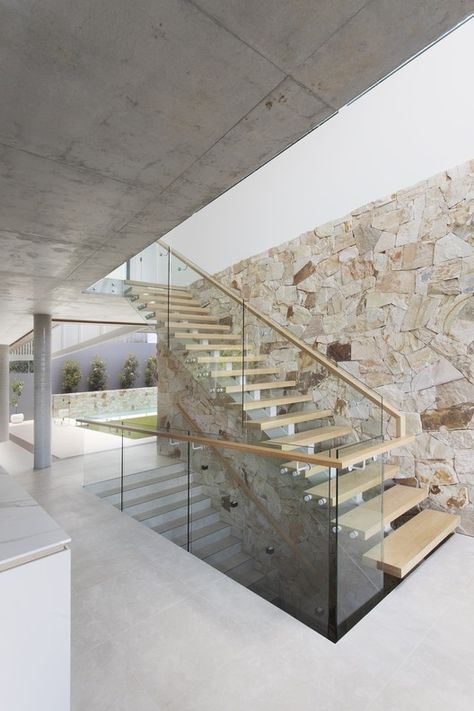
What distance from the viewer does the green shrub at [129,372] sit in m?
15.7

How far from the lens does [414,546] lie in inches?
116

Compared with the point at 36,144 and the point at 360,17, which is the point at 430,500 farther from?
the point at 36,144

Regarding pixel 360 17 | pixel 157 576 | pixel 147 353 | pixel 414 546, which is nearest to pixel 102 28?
pixel 360 17

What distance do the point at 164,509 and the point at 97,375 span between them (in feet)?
38.1

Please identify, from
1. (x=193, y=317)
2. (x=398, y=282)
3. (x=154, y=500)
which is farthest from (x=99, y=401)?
(x=398, y=282)

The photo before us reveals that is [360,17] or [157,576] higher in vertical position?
[360,17]

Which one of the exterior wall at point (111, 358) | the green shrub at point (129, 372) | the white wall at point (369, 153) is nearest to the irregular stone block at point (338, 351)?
the white wall at point (369, 153)

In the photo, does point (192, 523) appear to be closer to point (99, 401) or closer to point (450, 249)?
point (450, 249)

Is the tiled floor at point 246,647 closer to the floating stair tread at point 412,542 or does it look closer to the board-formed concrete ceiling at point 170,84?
the floating stair tread at point 412,542

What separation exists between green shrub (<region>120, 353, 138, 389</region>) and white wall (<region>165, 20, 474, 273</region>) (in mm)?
10413

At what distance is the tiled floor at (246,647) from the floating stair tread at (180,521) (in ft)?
2.67

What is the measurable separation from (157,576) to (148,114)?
299cm

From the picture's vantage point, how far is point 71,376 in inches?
566

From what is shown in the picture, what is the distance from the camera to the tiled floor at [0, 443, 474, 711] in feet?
5.87
